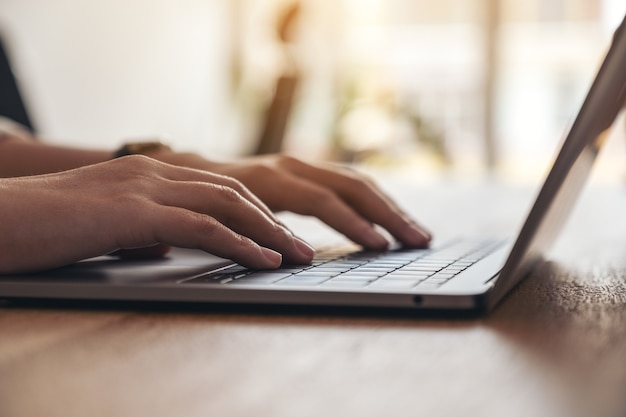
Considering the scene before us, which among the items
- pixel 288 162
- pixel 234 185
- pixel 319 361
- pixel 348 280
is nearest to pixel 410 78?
pixel 288 162

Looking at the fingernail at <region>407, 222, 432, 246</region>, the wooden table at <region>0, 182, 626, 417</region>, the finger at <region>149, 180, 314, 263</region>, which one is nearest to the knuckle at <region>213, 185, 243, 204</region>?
the finger at <region>149, 180, 314, 263</region>

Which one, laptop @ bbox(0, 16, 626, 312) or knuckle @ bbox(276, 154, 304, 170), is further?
knuckle @ bbox(276, 154, 304, 170)

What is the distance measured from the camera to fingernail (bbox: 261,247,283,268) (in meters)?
0.59

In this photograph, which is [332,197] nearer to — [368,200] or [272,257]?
[368,200]

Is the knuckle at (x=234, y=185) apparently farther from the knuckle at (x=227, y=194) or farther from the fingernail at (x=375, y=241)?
the fingernail at (x=375, y=241)

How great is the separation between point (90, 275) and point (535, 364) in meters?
0.32

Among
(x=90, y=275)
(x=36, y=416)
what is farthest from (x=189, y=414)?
(x=90, y=275)

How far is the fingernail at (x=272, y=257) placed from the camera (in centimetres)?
59

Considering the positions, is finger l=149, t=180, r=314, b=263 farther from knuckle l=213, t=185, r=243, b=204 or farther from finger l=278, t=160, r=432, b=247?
finger l=278, t=160, r=432, b=247

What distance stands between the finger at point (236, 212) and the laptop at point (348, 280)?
22 mm

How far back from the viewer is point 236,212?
62 cm

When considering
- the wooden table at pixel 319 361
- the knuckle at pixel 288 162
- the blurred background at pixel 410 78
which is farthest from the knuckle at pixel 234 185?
the blurred background at pixel 410 78

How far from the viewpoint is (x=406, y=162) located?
6332mm

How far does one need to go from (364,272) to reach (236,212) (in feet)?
0.34
